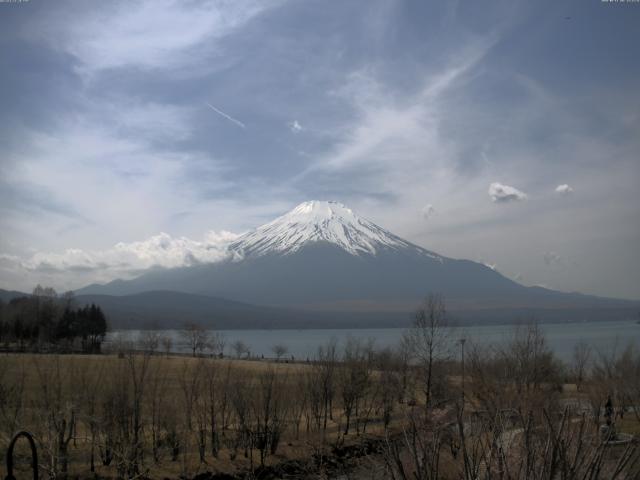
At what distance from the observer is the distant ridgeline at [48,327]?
259 ft

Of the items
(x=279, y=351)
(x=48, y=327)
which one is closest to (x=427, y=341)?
(x=279, y=351)

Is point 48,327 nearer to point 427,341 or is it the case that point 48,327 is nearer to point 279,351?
point 279,351

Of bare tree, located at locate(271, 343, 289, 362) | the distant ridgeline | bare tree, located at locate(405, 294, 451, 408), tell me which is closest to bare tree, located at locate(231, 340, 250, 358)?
bare tree, located at locate(271, 343, 289, 362)

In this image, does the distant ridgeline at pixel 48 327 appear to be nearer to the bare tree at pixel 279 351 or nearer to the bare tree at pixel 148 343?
the bare tree at pixel 148 343

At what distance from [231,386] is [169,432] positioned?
13.4ft

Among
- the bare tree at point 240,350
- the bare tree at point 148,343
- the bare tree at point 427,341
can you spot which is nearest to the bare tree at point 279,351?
the bare tree at point 240,350

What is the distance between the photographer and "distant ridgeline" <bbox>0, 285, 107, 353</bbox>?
3108 inches

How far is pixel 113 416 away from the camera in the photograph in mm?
24734

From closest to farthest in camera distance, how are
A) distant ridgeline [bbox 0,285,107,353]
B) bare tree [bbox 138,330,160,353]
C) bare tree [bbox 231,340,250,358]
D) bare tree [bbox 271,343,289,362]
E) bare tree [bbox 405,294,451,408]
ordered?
bare tree [bbox 138,330,160,353], bare tree [bbox 405,294,451,408], distant ridgeline [bbox 0,285,107,353], bare tree [bbox 271,343,289,362], bare tree [bbox 231,340,250,358]

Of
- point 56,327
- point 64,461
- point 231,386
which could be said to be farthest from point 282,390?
point 56,327

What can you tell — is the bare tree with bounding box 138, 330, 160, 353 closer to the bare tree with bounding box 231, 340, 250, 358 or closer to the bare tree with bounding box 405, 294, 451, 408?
the bare tree with bounding box 405, 294, 451, 408

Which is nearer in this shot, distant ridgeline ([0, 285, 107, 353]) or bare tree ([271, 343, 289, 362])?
distant ridgeline ([0, 285, 107, 353])

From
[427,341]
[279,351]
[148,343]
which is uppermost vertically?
[427,341]

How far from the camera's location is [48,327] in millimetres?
83625
